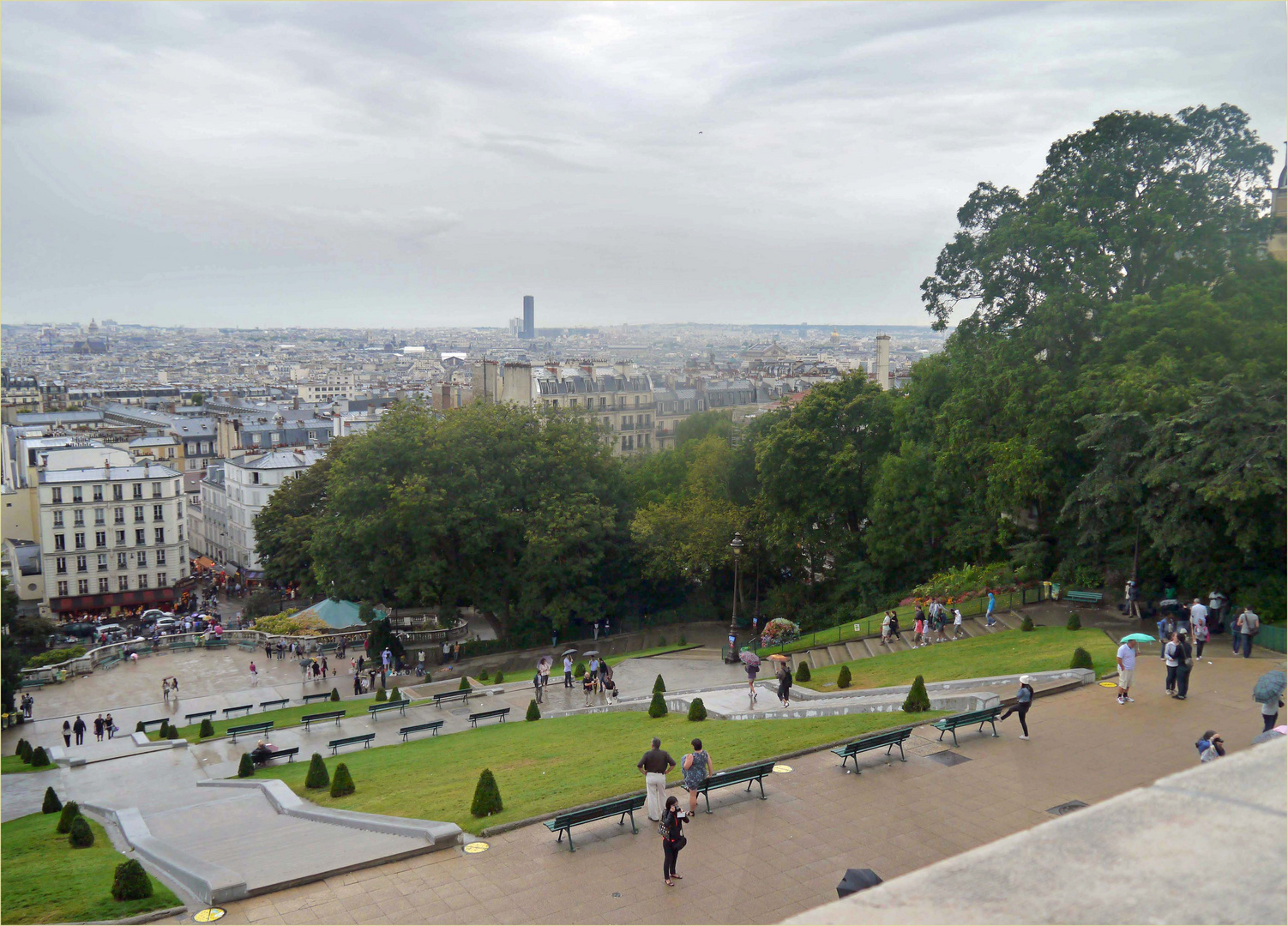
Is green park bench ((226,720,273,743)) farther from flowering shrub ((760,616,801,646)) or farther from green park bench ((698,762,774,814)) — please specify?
green park bench ((698,762,774,814))

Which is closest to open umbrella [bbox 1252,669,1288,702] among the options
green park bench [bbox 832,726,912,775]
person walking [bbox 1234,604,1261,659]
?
green park bench [bbox 832,726,912,775]

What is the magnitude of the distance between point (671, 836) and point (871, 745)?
212 inches

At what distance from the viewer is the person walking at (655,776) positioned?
12.5 m

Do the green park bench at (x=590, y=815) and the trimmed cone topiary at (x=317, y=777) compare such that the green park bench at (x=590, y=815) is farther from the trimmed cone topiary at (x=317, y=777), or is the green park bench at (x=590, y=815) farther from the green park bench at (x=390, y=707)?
the green park bench at (x=390, y=707)

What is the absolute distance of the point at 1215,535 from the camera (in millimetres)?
23422

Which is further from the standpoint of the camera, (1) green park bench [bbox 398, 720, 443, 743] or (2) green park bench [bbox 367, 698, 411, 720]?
(2) green park bench [bbox 367, 698, 411, 720]

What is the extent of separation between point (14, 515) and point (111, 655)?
3826 centimetres

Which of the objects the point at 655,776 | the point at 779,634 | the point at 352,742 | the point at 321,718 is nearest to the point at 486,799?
the point at 655,776

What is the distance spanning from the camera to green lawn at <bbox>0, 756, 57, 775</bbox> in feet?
88.8

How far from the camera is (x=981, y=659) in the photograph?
23.7m

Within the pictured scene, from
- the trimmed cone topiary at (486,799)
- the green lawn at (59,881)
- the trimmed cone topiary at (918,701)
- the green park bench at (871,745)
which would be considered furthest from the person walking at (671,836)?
the trimmed cone topiary at (918,701)

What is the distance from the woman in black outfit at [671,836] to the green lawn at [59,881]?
603 centimetres

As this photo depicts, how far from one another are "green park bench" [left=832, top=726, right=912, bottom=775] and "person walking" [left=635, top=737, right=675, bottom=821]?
3702 mm

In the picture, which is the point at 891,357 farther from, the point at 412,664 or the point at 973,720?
the point at 973,720
